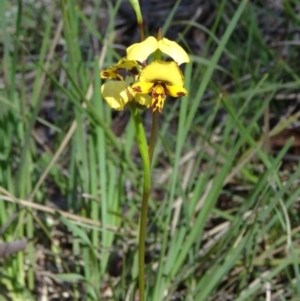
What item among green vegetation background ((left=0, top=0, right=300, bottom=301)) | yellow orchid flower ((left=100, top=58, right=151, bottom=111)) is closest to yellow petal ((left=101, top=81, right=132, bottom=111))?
yellow orchid flower ((left=100, top=58, right=151, bottom=111))

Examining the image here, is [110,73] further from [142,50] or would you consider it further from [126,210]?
[126,210]

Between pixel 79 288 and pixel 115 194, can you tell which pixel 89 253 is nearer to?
pixel 79 288

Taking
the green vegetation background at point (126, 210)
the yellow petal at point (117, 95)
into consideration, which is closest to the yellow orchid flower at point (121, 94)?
the yellow petal at point (117, 95)

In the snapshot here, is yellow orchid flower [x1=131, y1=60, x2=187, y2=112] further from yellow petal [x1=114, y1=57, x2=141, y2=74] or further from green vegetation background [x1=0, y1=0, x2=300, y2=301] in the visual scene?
green vegetation background [x1=0, y1=0, x2=300, y2=301]

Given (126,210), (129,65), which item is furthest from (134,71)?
(126,210)

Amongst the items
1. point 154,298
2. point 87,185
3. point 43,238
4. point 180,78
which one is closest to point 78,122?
point 87,185

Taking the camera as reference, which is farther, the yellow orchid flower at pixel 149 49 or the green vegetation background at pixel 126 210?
the green vegetation background at pixel 126 210

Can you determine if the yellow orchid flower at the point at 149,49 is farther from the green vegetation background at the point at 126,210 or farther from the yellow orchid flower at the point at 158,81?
the green vegetation background at the point at 126,210
